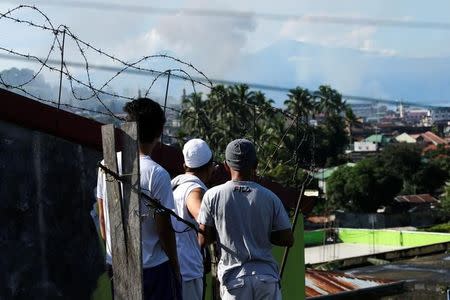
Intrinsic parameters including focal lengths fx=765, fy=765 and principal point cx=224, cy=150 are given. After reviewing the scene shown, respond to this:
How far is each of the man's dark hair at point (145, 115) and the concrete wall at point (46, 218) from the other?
1071mm

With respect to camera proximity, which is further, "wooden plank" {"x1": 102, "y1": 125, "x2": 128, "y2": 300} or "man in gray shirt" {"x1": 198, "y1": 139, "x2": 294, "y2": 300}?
"man in gray shirt" {"x1": 198, "y1": 139, "x2": 294, "y2": 300}

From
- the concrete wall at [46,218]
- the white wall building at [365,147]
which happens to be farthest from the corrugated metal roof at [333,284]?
the white wall building at [365,147]

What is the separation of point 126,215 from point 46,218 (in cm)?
151

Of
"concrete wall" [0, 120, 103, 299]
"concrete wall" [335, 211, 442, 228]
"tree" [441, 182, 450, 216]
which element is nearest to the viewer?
"concrete wall" [0, 120, 103, 299]

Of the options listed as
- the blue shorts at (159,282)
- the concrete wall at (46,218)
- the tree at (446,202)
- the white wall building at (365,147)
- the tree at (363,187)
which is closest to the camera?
the blue shorts at (159,282)

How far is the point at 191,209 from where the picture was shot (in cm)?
378

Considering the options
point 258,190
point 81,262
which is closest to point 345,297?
point 81,262

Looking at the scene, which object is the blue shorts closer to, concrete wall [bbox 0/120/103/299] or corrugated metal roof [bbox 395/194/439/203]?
concrete wall [bbox 0/120/103/299]

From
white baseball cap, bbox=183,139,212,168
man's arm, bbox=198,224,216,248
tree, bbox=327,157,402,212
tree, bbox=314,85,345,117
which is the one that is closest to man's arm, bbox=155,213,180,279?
man's arm, bbox=198,224,216,248

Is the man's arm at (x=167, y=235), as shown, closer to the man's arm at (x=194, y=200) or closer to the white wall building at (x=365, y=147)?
the man's arm at (x=194, y=200)

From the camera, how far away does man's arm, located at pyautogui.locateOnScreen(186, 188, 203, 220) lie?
3.76 m

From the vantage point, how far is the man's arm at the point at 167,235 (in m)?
3.28

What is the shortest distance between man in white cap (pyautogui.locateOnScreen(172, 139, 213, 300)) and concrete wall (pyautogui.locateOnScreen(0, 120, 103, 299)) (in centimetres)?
79

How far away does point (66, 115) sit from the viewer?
4.35 metres
